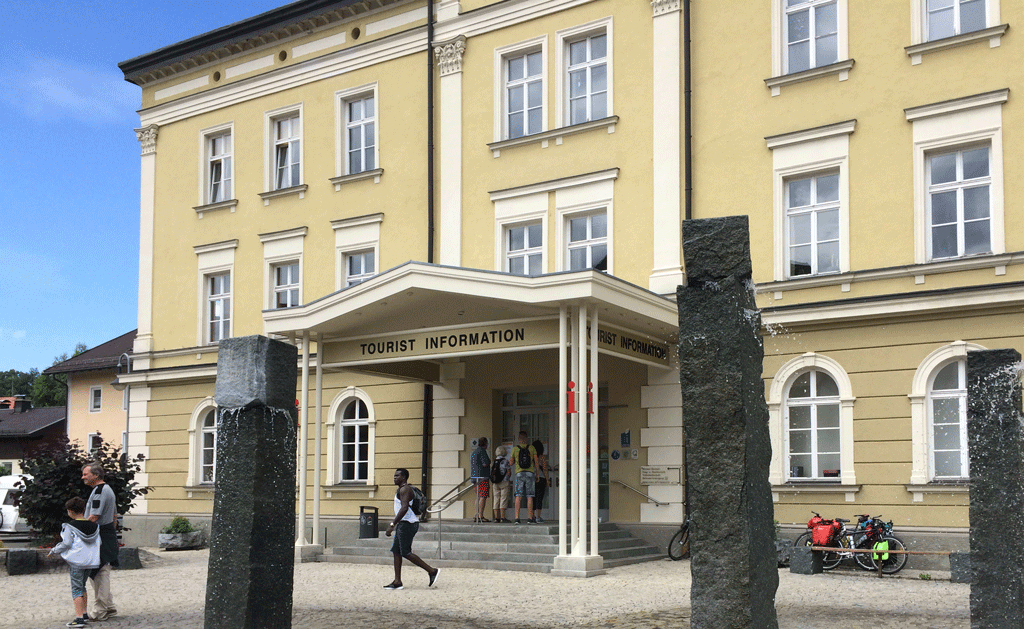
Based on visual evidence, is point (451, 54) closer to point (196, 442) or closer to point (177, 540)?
point (196, 442)

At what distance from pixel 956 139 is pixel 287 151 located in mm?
15103

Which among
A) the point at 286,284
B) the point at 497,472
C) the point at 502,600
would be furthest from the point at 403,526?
the point at 286,284

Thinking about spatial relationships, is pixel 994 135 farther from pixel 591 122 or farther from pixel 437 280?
pixel 437 280

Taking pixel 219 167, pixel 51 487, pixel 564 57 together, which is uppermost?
pixel 564 57

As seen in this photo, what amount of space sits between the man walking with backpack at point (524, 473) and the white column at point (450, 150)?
4591 millimetres

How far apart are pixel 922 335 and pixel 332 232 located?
1287 centimetres

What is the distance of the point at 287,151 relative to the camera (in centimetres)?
2591

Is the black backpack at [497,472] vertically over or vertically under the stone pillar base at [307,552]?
over

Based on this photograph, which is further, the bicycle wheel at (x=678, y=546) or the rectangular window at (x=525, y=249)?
the rectangular window at (x=525, y=249)

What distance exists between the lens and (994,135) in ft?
54.6

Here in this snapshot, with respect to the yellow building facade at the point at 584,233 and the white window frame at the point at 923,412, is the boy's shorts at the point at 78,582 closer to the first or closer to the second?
the yellow building facade at the point at 584,233

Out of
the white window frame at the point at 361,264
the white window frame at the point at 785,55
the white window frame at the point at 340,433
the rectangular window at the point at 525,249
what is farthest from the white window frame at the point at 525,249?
the white window frame at the point at 785,55

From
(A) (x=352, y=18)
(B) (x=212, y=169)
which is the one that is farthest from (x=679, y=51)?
(B) (x=212, y=169)

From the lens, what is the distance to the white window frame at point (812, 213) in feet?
59.8
